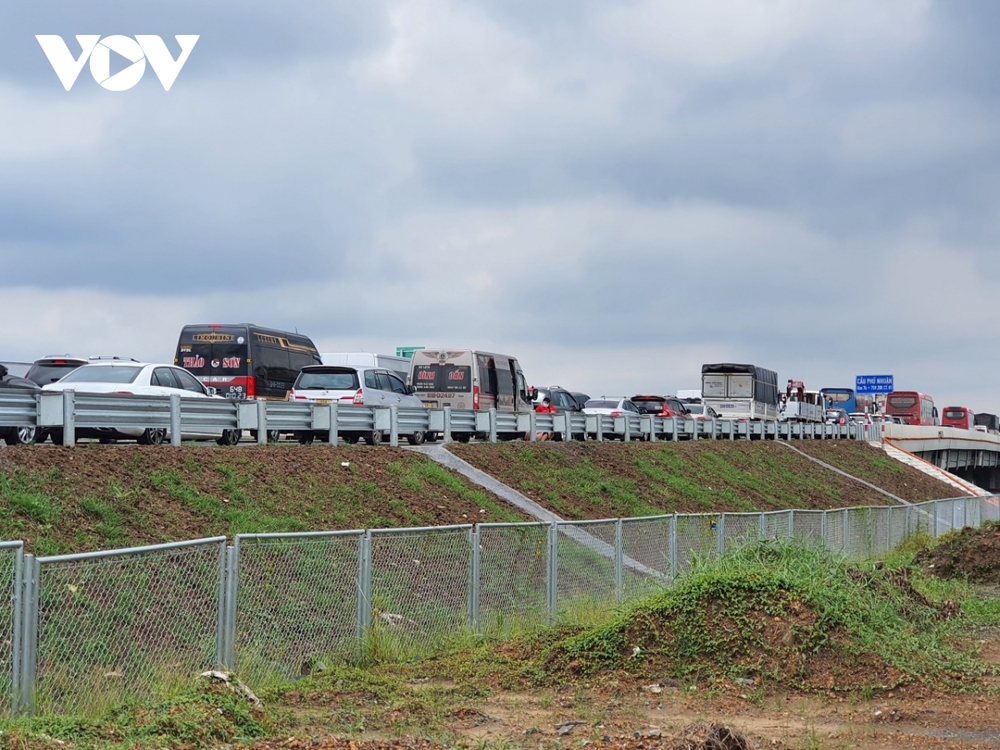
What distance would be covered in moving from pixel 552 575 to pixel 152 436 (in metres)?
8.49

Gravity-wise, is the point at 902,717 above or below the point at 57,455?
below

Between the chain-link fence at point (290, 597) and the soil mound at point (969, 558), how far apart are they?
690 cm

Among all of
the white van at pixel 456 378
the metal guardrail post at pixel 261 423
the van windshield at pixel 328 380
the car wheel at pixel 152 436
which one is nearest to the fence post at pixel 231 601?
the car wheel at pixel 152 436

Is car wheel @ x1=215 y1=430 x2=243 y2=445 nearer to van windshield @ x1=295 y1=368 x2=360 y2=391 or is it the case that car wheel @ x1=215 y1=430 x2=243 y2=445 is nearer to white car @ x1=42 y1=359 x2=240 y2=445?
white car @ x1=42 y1=359 x2=240 y2=445

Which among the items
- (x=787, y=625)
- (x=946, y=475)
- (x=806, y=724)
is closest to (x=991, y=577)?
(x=787, y=625)

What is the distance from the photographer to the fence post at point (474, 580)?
12.0 m

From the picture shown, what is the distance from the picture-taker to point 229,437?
2062 centimetres

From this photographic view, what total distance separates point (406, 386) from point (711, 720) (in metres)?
21.9

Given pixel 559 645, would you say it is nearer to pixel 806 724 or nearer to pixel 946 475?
pixel 806 724

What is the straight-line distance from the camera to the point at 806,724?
8711mm

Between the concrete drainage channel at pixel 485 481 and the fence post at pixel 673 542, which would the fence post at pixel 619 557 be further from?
the concrete drainage channel at pixel 485 481

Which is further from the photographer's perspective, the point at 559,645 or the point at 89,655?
the point at 559,645

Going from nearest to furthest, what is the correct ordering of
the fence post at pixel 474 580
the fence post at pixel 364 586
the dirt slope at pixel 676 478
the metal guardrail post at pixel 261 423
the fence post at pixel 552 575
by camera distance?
the fence post at pixel 364 586 → the fence post at pixel 474 580 → the fence post at pixel 552 575 → the metal guardrail post at pixel 261 423 → the dirt slope at pixel 676 478

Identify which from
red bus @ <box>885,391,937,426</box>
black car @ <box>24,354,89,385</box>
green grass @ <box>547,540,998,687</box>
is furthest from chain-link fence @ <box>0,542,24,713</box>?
red bus @ <box>885,391,937,426</box>
